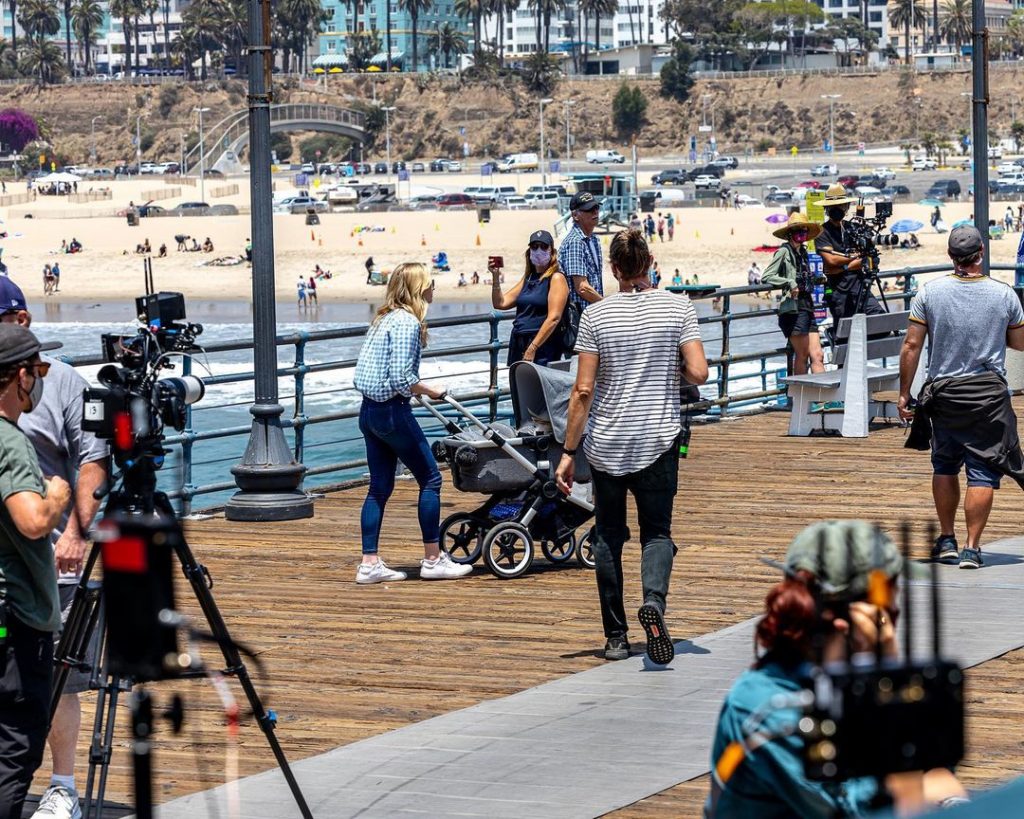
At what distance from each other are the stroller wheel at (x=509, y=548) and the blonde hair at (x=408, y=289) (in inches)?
48.5

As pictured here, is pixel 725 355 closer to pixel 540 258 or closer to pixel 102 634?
pixel 540 258

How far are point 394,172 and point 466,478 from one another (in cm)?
14781

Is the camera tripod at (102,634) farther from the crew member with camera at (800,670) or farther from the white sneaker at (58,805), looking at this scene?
the crew member with camera at (800,670)

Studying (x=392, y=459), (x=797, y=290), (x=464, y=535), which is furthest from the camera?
(x=797, y=290)

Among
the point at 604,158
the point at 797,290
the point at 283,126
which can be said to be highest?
the point at 283,126

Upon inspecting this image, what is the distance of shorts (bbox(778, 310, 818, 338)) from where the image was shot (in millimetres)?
16234

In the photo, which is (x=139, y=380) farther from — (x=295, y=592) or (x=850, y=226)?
(x=850, y=226)

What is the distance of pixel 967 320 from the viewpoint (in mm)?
9570

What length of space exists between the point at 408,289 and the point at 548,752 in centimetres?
344

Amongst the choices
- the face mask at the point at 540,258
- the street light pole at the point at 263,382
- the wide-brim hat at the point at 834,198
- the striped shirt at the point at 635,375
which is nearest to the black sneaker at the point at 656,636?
the striped shirt at the point at 635,375

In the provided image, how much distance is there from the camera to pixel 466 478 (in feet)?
32.7

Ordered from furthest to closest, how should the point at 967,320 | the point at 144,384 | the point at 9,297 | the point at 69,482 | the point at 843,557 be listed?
the point at 967,320 < the point at 9,297 < the point at 69,482 < the point at 144,384 < the point at 843,557

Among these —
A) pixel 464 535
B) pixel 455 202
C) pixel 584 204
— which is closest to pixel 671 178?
pixel 455 202

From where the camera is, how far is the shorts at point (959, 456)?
382 inches
